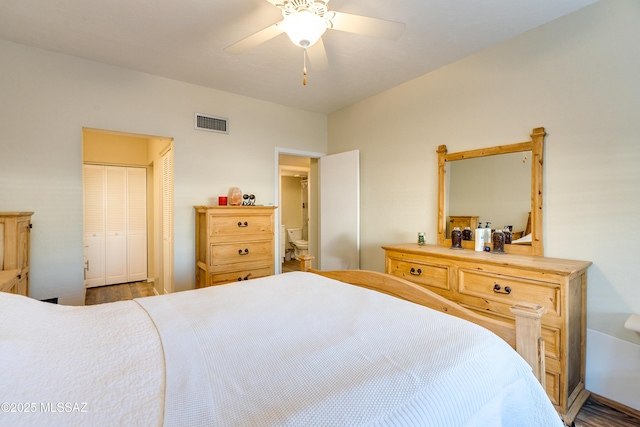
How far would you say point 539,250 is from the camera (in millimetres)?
2139

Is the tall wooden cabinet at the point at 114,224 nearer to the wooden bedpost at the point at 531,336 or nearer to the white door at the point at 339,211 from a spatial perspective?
the white door at the point at 339,211

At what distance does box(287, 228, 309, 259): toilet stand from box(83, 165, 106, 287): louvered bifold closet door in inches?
140

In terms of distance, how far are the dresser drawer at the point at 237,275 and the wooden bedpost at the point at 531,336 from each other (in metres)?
2.47

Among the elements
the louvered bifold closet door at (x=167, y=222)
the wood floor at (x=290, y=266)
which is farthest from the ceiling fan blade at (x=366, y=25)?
the wood floor at (x=290, y=266)

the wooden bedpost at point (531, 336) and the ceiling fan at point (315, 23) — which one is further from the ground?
the ceiling fan at point (315, 23)

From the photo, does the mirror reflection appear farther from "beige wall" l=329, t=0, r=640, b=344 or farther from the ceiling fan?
the ceiling fan

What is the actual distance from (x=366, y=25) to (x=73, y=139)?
2709mm

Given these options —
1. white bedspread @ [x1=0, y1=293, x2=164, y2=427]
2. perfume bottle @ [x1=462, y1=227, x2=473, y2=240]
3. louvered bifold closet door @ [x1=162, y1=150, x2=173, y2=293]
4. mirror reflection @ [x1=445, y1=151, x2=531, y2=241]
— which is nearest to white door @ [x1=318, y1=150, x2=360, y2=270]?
mirror reflection @ [x1=445, y1=151, x2=531, y2=241]

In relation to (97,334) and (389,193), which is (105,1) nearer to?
(97,334)

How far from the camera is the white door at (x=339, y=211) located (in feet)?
Result: 12.1

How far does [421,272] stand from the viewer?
7.98 ft

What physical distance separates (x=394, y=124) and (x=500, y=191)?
4.52ft

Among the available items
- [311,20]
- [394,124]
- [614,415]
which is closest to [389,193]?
[394,124]

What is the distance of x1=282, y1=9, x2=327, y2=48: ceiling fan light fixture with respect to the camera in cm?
153
